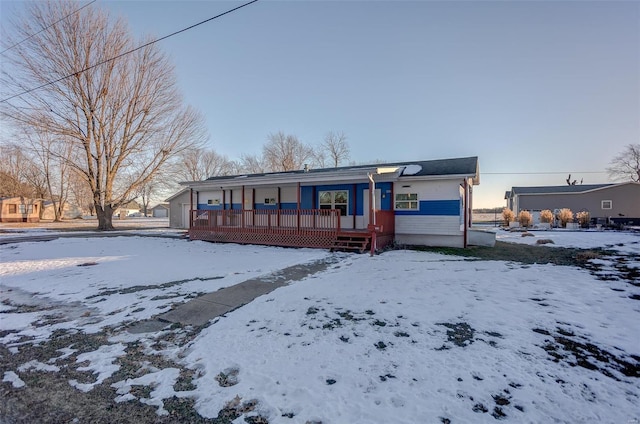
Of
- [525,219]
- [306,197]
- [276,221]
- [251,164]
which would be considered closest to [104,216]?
[276,221]

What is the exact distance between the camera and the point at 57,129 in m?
21.0

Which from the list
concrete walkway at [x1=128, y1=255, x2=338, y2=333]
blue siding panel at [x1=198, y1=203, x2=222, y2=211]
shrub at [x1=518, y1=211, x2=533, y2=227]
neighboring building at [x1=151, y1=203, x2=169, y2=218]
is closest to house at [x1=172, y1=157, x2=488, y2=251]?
blue siding panel at [x1=198, y1=203, x2=222, y2=211]

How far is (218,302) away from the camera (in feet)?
18.4

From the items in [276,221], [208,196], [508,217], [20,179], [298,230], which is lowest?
[298,230]

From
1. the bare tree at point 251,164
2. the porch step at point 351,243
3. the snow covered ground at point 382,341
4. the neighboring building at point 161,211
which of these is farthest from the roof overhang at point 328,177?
the neighboring building at point 161,211

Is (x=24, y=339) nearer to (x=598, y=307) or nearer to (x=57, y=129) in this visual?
(x=598, y=307)

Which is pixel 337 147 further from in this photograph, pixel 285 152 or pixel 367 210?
pixel 367 210

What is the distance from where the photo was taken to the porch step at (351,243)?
1163 centimetres

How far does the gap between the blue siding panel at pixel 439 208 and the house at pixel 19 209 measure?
4914cm

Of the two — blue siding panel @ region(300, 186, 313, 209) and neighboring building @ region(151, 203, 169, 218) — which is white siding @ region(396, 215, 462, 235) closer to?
blue siding panel @ region(300, 186, 313, 209)

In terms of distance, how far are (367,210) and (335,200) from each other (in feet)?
5.57

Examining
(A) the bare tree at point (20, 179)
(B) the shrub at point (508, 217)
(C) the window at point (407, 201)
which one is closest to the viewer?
(C) the window at point (407, 201)

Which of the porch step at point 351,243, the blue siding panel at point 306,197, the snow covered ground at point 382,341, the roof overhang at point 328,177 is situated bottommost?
the snow covered ground at point 382,341

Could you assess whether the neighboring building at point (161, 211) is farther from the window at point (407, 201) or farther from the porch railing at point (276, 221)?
the window at point (407, 201)
